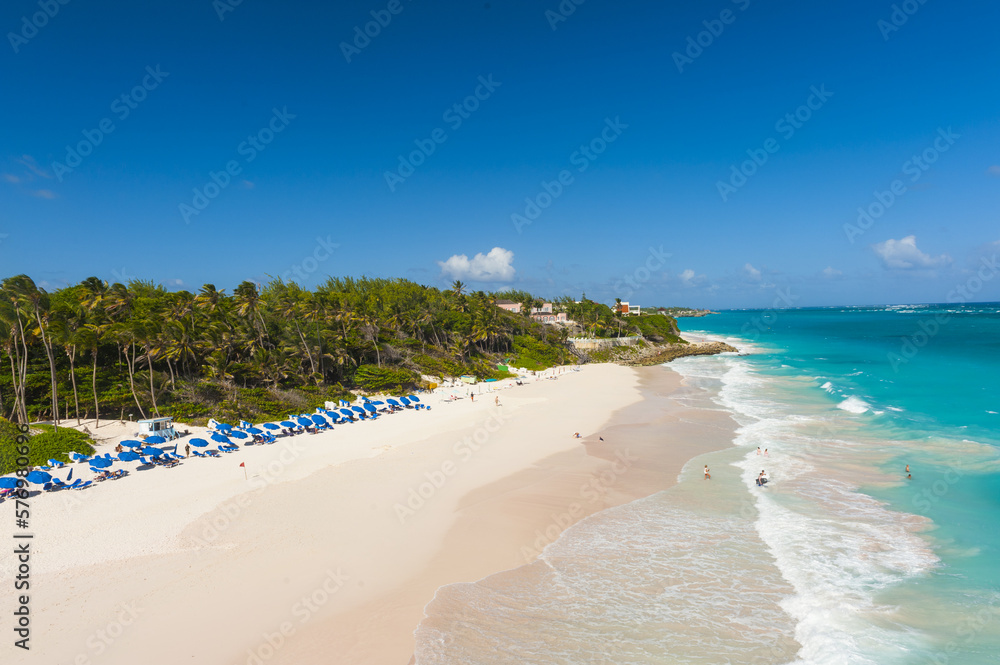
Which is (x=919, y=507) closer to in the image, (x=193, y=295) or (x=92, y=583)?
(x=92, y=583)

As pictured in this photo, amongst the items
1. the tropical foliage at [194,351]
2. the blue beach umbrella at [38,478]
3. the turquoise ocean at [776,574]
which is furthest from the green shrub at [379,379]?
the turquoise ocean at [776,574]

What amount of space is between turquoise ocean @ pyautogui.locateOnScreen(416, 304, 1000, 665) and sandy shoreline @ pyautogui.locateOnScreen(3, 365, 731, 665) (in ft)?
4.40

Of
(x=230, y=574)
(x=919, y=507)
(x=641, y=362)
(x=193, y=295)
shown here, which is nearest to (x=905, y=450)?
(x=919, y=507)

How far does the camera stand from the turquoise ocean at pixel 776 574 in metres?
10.9

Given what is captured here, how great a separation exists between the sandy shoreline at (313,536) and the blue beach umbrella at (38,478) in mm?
1338

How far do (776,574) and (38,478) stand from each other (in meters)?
27.4

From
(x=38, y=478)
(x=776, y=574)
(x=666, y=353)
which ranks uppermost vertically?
(x=666, y=353)

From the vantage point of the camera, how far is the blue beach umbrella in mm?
18203

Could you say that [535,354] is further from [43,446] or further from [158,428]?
[43,446]

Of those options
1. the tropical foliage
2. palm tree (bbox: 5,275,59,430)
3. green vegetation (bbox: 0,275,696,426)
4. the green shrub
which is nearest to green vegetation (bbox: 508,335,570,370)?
green vegetation (bbox: 0,275,696,426)

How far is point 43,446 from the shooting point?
21984 mm

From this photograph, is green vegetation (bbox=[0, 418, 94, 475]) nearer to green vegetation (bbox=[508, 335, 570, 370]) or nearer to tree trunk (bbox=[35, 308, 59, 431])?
tree trunk (bbox=[35, 308, 59, 431])

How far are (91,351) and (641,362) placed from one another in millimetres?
62610

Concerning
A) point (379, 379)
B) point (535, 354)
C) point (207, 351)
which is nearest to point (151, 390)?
point (207, 351)
